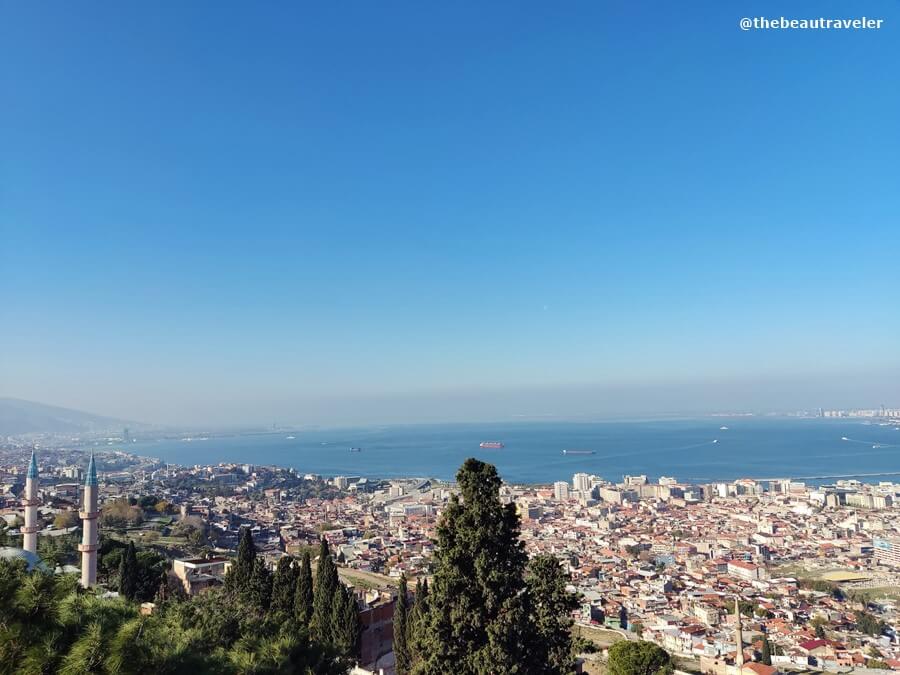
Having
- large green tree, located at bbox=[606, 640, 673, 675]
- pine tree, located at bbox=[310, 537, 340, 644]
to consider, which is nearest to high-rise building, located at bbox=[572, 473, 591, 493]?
large green tree, located at bbox=[606, 640, 673, 675]

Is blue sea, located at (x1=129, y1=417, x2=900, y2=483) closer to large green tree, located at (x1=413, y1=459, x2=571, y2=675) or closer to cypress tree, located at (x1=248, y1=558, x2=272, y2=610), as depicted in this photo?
cypress tree, located at (x1=248, y1=558, x2=272, y2=610)

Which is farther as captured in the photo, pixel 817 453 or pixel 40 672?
Answer: pixel 817 453

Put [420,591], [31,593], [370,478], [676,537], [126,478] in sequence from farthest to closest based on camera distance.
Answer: [370,478]
[126,478]
[676,537]
[420,591]
[31,593]

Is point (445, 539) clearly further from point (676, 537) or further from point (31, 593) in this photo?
point (676, 537)

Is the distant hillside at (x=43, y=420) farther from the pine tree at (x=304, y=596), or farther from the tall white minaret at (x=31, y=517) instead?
the pine tree at (x=304, y=596)

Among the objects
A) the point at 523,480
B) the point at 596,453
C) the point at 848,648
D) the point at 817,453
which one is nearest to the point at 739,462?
the point at 817,453

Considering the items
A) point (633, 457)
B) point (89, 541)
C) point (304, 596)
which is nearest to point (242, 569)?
point (304, 596)

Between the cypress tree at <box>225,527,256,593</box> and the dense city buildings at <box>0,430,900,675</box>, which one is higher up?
the cypress tree at <box>225,527,256,593</box>
